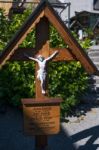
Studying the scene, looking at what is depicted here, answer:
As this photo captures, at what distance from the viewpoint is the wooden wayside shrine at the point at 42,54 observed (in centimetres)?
700

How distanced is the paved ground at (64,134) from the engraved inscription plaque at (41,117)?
1.36 metres

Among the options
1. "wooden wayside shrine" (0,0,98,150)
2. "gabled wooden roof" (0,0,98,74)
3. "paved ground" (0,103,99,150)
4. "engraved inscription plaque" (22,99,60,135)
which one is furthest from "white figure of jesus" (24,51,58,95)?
"paved ground" (0,103,99,150)

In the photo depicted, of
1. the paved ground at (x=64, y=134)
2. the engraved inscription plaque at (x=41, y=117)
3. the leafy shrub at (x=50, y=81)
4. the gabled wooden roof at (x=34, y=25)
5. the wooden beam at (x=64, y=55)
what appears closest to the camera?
the gabled wooden roof at (x=34, y=25)

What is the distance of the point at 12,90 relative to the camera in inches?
405

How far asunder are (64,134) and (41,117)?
7.18ft

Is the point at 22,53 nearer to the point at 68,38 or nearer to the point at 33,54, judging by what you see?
the point at 33,54

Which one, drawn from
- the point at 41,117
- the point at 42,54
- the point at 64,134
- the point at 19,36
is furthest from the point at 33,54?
the point at 64,134

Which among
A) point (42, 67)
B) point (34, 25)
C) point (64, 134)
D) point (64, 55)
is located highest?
point (34, 25)

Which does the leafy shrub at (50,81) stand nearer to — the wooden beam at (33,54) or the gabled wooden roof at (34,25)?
the wooden beam at (33,54)

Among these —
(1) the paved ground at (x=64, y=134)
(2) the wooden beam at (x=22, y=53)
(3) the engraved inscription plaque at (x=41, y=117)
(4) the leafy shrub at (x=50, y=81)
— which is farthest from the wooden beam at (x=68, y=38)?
(4) the leafy shrub at (x=50, y=81)

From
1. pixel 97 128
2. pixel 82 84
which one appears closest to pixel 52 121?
pixel 97 128

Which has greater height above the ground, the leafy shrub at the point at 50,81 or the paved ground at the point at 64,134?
the leafy shrub at the point at 50,81

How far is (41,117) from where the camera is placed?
285 inches

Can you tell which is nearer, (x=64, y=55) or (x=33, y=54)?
(x=33, y=54)
